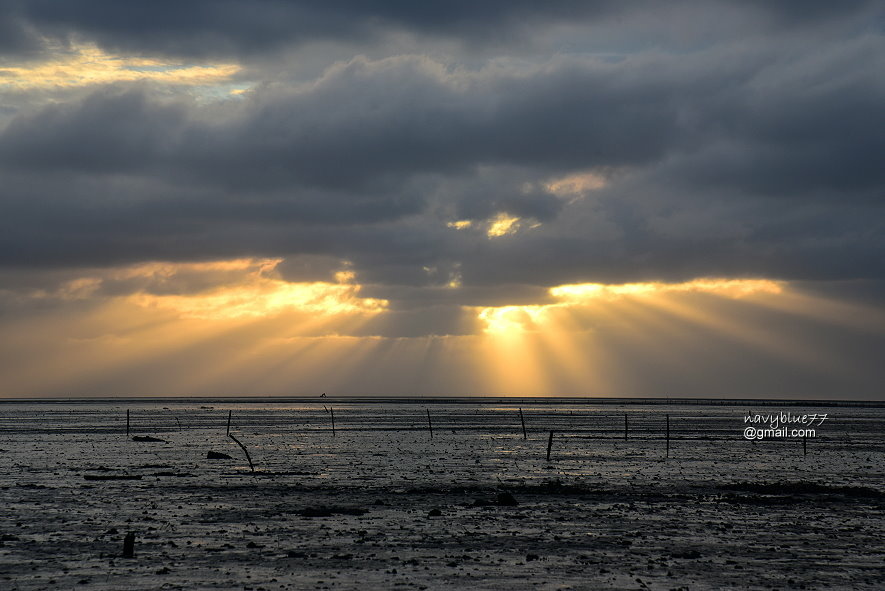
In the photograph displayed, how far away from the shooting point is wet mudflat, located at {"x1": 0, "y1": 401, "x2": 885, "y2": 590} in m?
24.0

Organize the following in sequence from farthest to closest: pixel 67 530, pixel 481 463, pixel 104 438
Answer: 1. pixel 104 438
2. pixel 481 463
3. pixel 67 530

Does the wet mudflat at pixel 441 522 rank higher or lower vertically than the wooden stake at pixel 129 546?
lower

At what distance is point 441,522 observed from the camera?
3269 cm

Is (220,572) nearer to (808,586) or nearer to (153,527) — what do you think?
(153,527)

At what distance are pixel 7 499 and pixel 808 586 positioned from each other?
3133cm

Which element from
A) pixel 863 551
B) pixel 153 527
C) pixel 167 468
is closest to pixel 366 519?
pixel 153 527

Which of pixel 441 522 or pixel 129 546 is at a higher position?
pixel 129 546

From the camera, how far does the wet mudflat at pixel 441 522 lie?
24047 mm

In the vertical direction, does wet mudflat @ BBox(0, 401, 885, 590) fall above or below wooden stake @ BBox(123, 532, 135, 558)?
below

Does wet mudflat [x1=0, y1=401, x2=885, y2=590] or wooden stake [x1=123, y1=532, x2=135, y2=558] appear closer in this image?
wet mudflat [x1=0, y1=401, x2=885, y2=590]

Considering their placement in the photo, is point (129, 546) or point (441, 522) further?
point (441, 522)

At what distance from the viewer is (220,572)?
955 inches

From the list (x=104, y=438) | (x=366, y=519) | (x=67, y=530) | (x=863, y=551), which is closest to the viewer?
(x=863, y=551)

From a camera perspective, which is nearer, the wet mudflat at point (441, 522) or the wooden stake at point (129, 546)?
the wet mudflat at point (441, 522)
